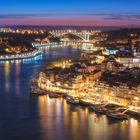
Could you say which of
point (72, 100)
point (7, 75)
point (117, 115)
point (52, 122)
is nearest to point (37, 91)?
point (72, 100)

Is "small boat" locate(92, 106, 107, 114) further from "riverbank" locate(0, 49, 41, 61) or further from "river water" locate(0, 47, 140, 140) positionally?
"riverbank" locate(0, 49, 41, 61)

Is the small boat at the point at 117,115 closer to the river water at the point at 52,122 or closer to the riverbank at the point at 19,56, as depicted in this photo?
the river water at the point at 52,122

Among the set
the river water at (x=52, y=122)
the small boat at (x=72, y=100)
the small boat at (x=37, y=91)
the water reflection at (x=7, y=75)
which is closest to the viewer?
the river water at (x=52, y=122)

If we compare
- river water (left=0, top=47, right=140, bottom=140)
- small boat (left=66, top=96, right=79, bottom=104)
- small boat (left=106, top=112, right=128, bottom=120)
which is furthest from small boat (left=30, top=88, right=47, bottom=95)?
small boat (left=106, top=112, right=128, bottom=120)

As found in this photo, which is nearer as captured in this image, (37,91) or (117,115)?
(117,115)

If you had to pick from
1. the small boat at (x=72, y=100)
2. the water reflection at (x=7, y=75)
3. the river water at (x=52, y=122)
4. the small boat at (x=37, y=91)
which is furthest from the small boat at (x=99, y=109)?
the water reflection at (x=7, y=75)

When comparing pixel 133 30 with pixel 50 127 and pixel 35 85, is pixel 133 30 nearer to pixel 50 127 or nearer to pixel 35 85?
pixel 35 85

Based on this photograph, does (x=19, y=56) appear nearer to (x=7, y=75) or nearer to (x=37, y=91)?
(x=7, y=75)

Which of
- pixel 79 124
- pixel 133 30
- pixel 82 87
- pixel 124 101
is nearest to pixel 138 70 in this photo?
pixel 82 87
